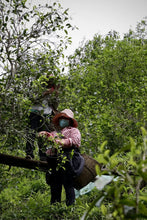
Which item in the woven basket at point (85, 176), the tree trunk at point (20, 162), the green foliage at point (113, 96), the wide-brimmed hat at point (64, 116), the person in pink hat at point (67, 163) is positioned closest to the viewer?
the tree trunk at point (20, 162)

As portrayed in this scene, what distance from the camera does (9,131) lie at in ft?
11.6

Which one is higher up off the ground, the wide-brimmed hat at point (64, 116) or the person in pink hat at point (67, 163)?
the wide-brimmed hat at point (64, 116)

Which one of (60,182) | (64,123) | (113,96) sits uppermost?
(113,96)

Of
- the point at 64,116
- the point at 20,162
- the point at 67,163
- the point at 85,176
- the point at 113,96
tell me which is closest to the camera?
the point at 20,162

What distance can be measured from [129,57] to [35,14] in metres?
9.60

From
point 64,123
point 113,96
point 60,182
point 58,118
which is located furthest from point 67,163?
point 113,96

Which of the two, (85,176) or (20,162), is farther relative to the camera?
(85,176)

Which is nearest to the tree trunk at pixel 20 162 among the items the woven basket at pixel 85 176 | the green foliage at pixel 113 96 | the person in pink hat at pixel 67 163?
the person in pink hat at pixel 67 163

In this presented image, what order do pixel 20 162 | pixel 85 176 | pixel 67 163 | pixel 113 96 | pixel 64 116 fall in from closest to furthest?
pixel 20 162
pixel 67 163
pixel 85 176
pixel 64 116
pixel 113 96

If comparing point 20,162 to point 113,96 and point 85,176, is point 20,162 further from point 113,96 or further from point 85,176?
point 113,96

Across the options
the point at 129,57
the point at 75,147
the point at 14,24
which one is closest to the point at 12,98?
the point at 14,24

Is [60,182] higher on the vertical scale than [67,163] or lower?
lower

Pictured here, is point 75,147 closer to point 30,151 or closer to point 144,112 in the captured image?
point 30,151

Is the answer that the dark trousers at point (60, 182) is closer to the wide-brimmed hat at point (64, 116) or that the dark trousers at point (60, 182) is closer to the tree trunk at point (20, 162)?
the tree trunk at point (20, 162)
